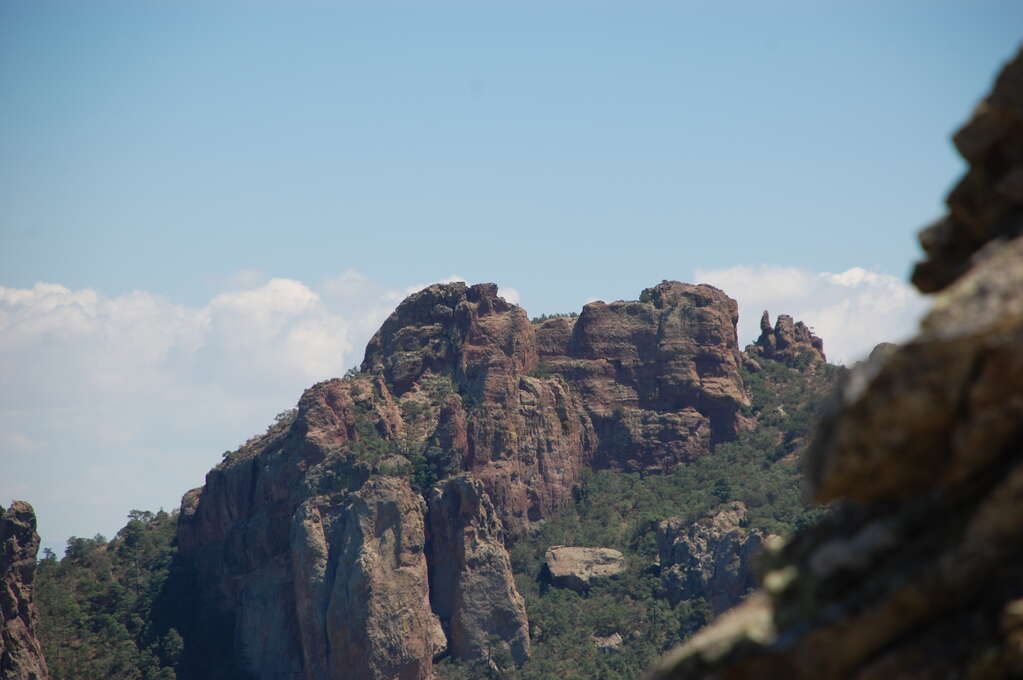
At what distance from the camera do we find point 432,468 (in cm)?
10375

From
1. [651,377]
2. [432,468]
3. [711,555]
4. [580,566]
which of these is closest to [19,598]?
[432,468]

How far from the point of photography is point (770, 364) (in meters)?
130

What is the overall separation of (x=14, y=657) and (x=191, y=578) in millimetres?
24834

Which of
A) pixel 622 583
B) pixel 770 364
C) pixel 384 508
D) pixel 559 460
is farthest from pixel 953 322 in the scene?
pixel 770 364

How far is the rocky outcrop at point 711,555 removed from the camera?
93875mm

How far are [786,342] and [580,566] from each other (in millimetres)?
36448

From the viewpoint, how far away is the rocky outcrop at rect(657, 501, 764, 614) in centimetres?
9388

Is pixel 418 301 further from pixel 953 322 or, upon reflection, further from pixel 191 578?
pixel 953 322

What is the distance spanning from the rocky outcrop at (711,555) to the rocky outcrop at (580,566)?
3.86m

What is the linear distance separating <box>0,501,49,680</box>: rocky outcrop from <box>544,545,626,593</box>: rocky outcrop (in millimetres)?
35856

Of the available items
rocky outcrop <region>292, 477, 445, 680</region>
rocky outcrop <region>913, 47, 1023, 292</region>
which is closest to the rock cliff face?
rocky outcrop <region>292, 477, 445, 680</region>

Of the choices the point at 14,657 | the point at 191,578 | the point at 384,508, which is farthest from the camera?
the point at 191,578

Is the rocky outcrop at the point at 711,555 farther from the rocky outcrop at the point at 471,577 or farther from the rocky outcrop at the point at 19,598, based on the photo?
the rocky outcrop at the point at 19,598

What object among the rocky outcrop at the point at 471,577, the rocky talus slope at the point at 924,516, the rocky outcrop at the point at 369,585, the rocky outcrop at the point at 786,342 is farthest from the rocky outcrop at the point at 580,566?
the rocky talus slope at the point at 924,516
